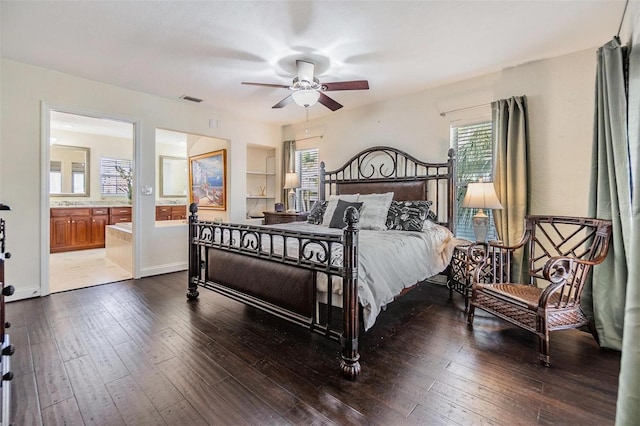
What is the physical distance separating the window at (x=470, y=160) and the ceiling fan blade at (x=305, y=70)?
2027mm

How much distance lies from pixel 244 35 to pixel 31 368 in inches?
119

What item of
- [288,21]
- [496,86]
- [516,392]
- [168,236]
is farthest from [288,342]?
[496,86]

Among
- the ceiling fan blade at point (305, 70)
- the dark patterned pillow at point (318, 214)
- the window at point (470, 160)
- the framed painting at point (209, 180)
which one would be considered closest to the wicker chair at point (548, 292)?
the window at point (470, 160)

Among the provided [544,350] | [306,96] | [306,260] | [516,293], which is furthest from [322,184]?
[544,350]

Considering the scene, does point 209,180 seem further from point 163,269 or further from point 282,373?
point 282,373

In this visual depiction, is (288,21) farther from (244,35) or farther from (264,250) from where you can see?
(264,250)

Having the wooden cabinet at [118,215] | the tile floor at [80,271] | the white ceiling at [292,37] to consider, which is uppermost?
the white ceiling at [292,37]

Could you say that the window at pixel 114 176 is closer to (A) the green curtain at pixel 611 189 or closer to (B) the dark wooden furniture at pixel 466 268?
(B) the dark wooden furniture at pixel 466 268

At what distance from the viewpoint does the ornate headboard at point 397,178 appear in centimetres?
383

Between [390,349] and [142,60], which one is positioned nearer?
[390,349]

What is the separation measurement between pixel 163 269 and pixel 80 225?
343cm

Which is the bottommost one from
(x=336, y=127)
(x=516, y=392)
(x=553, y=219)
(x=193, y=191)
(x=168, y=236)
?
(x=516, y=392)

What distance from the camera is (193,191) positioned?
633cm

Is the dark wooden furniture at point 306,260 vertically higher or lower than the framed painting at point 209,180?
lower
